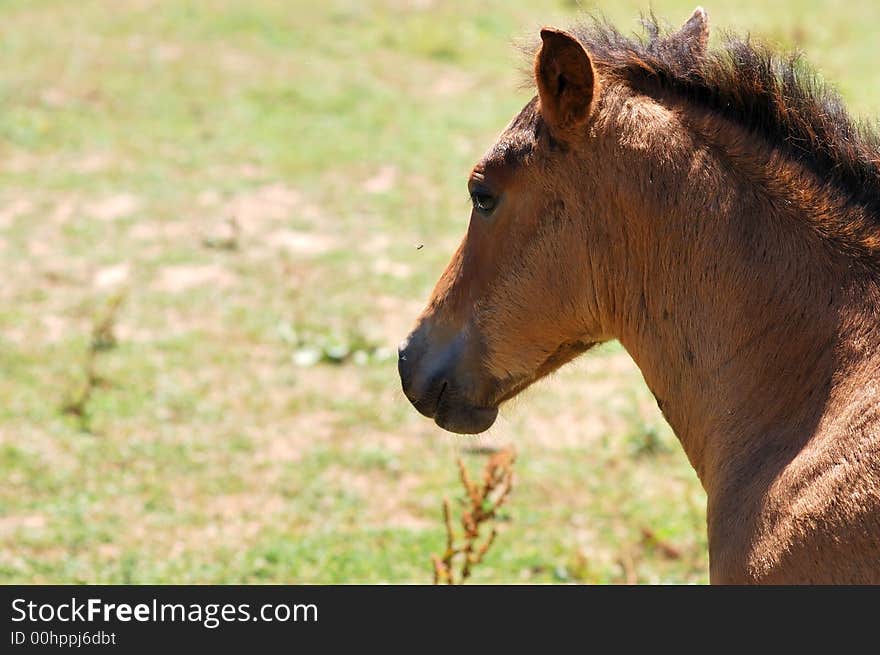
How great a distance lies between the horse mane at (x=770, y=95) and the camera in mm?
2752

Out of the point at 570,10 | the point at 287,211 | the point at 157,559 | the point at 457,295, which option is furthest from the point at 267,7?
the point at 457,295

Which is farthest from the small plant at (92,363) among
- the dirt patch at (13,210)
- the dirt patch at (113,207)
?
the dirt patch at (13,210)

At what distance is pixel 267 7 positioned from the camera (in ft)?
44.2

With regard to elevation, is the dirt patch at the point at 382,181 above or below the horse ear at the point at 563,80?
above

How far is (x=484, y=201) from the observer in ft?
Answer: 10.2

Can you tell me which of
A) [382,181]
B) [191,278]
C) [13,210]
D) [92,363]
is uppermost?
[382,181]

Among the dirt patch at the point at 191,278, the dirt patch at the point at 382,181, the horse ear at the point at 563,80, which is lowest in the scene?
the horse ear at the point at 563,80

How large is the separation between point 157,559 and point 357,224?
4.28 metres

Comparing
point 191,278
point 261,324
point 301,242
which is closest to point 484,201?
point 261,324

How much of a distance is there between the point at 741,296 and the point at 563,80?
2.39ft

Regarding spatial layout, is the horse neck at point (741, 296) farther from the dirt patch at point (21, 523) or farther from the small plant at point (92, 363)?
the small plant at point (92, 363)

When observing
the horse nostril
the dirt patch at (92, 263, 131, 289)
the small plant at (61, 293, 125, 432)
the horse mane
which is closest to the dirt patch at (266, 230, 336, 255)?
the dirt patch at (92, 263, 131, 289)

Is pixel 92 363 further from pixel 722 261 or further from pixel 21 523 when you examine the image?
pixel 722 261

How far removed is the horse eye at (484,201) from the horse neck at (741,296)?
0.40 metres
